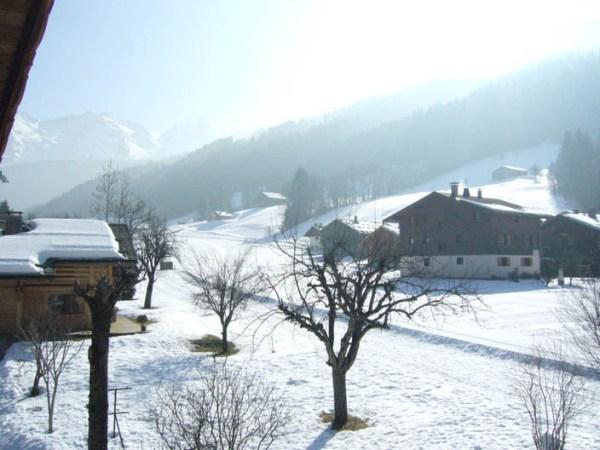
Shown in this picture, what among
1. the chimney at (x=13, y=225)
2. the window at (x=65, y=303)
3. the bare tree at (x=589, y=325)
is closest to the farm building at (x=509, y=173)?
the bare tree at (x=589, y=325)

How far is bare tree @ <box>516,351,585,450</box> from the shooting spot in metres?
9.31

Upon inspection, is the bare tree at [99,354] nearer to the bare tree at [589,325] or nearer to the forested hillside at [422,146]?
the bare tree at [589,325]

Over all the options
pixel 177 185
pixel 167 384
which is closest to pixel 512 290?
pixel 167 384

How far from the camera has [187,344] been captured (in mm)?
26875

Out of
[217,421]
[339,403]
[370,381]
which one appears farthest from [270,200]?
[217,421]

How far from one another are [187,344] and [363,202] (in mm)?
109258

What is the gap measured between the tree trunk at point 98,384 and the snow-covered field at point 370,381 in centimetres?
573

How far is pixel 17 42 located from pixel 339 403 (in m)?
15.5

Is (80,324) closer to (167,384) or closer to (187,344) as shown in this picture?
(187,344)

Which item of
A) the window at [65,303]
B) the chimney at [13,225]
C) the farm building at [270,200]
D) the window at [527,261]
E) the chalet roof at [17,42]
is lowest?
the window at [65,303]

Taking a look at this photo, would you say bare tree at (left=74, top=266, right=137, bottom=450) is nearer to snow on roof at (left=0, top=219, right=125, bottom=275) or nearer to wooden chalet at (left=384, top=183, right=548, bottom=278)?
snow on roof at (left=0, top=219, right=125, bottom=275)

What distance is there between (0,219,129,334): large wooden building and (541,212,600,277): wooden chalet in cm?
4402

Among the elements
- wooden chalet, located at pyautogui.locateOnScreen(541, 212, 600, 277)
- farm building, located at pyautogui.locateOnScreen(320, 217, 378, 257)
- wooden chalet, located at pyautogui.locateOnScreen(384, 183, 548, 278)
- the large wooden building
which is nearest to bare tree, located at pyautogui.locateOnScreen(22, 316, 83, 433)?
the large wooden building

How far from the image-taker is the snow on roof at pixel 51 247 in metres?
25.0
